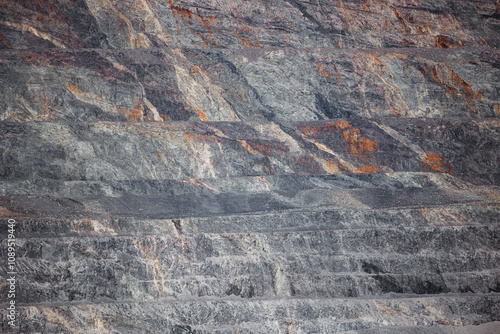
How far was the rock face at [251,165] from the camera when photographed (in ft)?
11.3

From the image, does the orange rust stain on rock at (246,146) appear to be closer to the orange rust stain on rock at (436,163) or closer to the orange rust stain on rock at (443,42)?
the orange rust stain on rock at (436,163)

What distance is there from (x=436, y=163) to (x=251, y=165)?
1.81 metres

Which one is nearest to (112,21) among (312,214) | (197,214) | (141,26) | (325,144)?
(141,26)

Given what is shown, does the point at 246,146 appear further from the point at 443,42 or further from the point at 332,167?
the point at 443,42

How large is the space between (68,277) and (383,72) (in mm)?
3440

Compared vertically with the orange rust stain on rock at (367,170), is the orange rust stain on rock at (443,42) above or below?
above

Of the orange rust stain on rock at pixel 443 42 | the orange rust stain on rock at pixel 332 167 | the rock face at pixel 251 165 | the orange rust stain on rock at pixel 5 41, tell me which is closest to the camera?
the rock face at pixel 251 165

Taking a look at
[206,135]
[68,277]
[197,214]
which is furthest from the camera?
[206,135]

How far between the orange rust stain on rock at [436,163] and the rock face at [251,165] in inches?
0.5

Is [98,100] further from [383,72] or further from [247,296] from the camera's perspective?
[383,72]

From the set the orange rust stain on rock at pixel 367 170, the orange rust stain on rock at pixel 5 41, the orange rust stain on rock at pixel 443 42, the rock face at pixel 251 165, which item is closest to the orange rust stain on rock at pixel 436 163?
the rock face at pixel 251 165

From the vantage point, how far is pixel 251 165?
3967 millimetres

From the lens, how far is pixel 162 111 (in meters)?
3.97

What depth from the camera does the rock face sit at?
344cm
